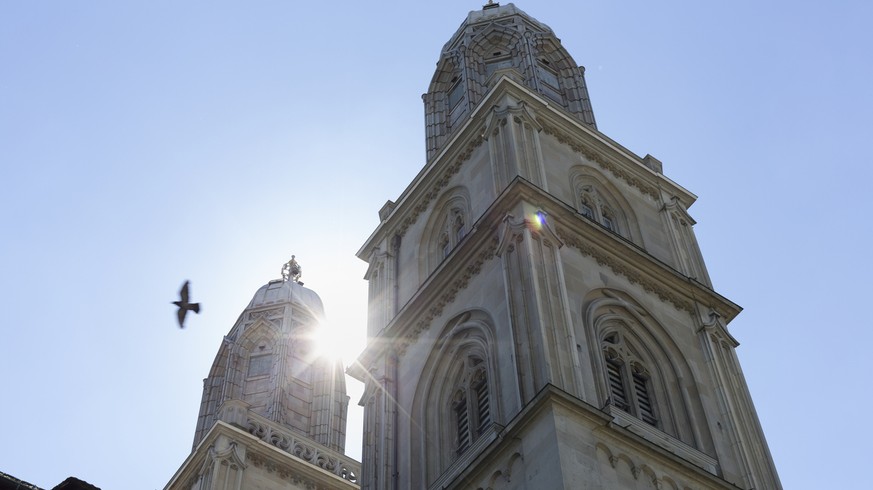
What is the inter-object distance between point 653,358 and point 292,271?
83.9ft

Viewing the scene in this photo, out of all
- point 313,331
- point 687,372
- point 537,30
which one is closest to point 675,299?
point 687,372

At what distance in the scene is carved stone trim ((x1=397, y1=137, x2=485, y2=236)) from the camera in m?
31.7

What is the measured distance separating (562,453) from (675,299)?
28.5 ft

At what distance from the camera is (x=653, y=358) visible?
2697 cm

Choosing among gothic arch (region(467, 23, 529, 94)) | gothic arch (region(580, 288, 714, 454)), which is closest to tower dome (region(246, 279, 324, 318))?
gothic arch (region(467, 23, 529, 94))

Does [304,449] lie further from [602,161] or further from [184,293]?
[184,293]

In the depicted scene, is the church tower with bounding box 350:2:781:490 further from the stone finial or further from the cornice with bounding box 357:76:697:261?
the stone finial

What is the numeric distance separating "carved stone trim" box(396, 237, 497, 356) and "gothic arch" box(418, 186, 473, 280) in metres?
1.81

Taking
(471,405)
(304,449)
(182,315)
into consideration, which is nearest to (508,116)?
(471,405)

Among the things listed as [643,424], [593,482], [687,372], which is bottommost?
[593,482]

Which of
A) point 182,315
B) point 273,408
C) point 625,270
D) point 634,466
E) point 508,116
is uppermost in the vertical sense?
point 273,408

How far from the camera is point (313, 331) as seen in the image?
4616cm

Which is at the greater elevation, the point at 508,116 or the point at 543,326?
the point at 508,116

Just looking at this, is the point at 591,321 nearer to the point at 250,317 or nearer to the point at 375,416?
the point at 375,416
